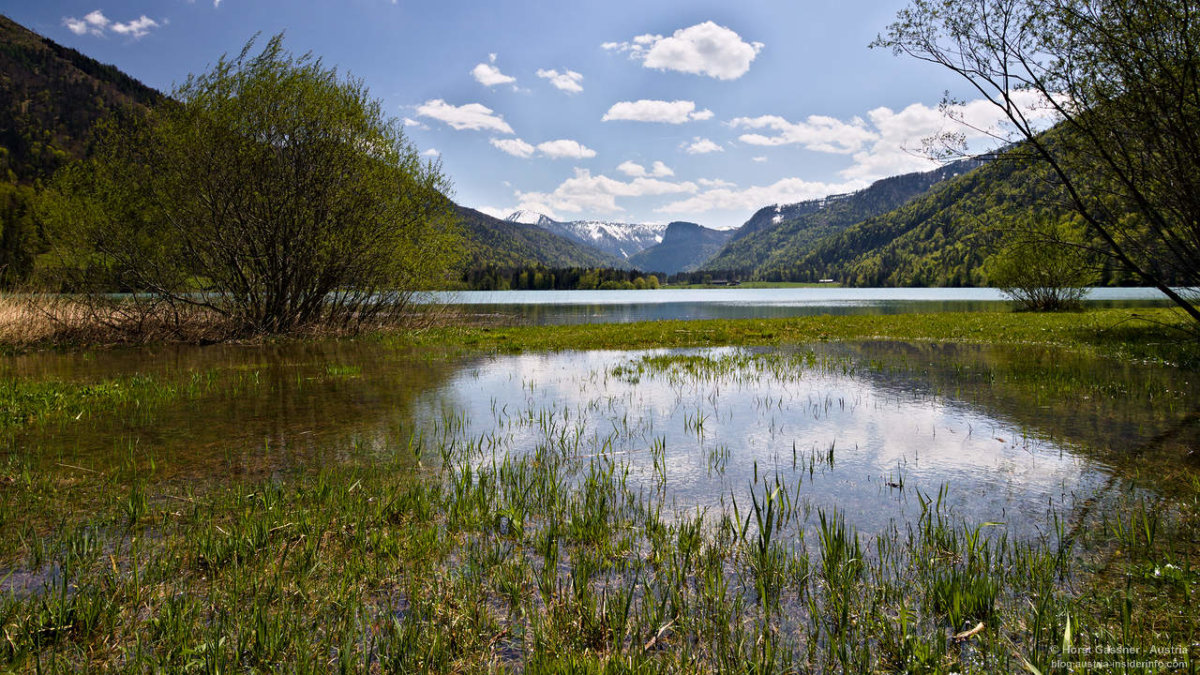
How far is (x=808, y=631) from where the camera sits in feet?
12.6

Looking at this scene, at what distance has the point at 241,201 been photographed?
25.7 meters

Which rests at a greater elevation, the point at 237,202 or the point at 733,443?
the point at 237,202

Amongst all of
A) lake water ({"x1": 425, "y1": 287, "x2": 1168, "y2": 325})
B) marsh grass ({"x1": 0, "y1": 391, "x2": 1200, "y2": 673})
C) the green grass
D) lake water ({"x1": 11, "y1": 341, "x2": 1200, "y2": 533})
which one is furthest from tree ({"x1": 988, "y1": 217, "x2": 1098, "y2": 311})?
marsh grass ({"x1": 0, "y1": 391, "x2": 1200, "y2": 673})

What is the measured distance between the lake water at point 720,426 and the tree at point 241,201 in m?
9.70

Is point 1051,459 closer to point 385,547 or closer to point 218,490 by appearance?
point 385,547

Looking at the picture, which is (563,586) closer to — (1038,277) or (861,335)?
(861,335)

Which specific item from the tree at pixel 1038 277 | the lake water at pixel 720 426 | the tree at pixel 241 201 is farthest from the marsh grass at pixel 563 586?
the tree at pixel 1038 277

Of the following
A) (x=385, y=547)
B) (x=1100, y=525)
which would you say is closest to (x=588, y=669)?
(x=385, y=547)

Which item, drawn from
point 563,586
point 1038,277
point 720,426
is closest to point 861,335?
point 720,426

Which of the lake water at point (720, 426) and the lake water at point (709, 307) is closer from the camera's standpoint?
the lake water at point (720, 426)

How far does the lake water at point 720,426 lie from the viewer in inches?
282

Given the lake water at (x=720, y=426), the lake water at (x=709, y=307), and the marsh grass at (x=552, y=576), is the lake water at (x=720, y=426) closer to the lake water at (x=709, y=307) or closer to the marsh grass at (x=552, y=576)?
the marsh grass at (x=552, y=576)

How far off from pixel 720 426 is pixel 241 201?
2686 cm

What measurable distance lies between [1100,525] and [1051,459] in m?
2.86
